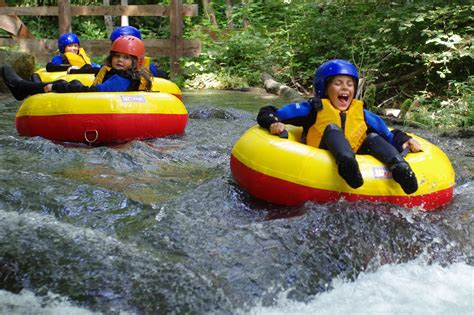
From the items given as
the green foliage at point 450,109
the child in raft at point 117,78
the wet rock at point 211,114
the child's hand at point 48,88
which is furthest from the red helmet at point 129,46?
the green foliage at point 450,109

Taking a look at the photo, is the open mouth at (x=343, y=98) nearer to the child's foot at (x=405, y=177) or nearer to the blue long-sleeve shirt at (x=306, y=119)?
the blue long-sleeve shirt at (x=306, y=119)

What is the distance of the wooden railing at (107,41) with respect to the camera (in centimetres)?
1224

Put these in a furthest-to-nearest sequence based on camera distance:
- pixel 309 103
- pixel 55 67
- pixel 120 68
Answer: pixel 55 67 < pixel 120 68 < pixel 309 103

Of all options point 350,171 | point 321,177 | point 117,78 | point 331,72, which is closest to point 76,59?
point 117,78

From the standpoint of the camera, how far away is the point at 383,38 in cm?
1000

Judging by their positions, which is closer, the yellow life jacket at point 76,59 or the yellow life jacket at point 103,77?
the yellow life jacket at point 103,77

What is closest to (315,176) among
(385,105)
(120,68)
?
(120,68)

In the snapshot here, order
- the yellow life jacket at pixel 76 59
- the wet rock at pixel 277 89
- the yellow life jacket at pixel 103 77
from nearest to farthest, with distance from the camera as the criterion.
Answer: the yellow life jacket at pixel 103 77, the yellow life jacket at pixel 76 59, the wet rock at pixel 277 89

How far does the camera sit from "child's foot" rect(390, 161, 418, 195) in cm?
334

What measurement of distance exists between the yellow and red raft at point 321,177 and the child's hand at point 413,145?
0.19ft

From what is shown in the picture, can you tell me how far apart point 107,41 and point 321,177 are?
10006 millimetres

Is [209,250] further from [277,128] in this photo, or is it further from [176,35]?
[176,35]

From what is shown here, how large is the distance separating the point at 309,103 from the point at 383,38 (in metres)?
6.60

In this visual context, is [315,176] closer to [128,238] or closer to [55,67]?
[128,238]
